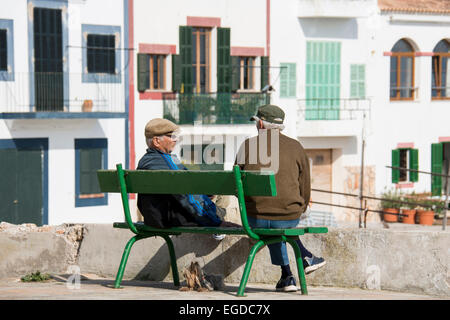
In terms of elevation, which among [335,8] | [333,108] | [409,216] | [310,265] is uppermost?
[335,8]

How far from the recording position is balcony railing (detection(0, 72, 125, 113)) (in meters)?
25.6

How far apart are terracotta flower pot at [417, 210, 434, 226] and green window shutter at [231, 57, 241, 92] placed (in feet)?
22.3

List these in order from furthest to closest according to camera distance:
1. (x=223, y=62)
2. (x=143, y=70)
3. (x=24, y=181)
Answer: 1. (x=223, y=62)
2. (x=143, y=70)
3. (x=24, y=181)

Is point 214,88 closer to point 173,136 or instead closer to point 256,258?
point 256,258

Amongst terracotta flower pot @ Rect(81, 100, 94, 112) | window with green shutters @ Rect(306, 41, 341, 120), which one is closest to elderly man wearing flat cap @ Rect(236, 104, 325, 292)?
terracotta flower pot @ Rect(81, 100, 94, 112)

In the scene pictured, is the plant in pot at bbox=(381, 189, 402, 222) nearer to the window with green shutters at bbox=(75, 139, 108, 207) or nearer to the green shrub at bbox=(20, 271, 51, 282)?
the window with green shutters at bbox=(75, 139, 108, 207)

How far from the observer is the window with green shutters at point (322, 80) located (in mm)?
30984

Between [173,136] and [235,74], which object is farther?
[235,74]

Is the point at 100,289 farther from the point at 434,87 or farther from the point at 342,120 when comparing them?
the point at 434,87

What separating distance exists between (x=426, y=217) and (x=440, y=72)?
592 cm

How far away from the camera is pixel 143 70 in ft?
91.4

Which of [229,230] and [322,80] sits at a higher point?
[322,80]

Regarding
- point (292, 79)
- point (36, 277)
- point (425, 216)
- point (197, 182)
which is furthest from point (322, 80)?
point (197, 182)

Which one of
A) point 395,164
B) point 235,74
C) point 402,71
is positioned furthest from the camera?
point 402,71
